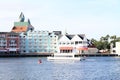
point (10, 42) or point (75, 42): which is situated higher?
point (10, 42)

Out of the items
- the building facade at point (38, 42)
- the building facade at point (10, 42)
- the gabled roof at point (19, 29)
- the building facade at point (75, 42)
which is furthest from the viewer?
the gabled roof at point (19, 29)

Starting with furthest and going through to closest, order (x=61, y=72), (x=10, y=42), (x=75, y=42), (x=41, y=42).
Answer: (x=41, y=42)
(x=10, y=42)
(x=75, y=42)
(x=61, y=72)

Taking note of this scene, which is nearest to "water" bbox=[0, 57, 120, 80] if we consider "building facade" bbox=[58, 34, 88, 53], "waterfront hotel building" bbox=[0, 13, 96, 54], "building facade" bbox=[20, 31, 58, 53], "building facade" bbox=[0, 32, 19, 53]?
"waterfront hotel building" bbox=[0, 13, 96, 54]

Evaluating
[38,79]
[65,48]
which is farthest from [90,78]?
[65,48]

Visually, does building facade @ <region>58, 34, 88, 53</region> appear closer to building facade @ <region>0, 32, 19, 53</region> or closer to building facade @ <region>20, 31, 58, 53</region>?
building facade @ <region>20, 31, 58, 53</region>

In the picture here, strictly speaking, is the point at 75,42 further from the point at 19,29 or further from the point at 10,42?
the point at 19,29

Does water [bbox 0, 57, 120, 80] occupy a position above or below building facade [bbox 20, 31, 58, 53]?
below

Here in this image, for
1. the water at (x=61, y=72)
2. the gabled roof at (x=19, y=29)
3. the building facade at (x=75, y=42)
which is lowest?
the water at (x=61, y=72)

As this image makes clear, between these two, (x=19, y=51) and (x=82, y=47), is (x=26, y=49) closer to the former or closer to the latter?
(x=19, y=51)

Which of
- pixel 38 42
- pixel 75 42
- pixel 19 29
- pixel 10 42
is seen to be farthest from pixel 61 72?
pixel 19 29

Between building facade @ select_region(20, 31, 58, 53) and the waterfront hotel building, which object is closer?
the waterfront hotel building

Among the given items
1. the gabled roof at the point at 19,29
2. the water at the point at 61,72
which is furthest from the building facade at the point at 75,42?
the water at the point at 61,72

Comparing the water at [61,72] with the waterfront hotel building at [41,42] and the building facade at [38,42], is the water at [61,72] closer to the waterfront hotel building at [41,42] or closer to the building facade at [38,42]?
the waterfront hotel building at [41,42]

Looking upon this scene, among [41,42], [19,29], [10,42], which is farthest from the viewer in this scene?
[19,29]
